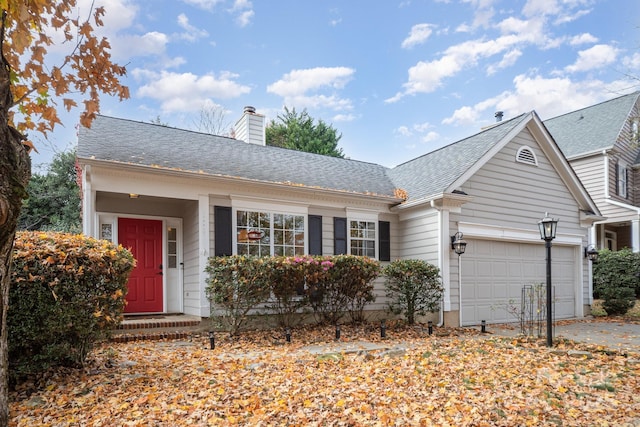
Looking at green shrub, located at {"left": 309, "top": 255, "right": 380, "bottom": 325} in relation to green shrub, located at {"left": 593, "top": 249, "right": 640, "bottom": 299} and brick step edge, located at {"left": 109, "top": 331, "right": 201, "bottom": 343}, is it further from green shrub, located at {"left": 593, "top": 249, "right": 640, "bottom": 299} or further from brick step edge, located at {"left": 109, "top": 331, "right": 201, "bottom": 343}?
green shrub, located at {"left": 593, "top": 249, "right": 640, "bottom": 299}

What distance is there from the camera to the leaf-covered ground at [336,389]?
3588mm

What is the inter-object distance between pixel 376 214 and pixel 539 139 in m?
4.79

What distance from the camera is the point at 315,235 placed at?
928 centimetres

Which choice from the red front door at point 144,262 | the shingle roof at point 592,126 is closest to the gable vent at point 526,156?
the shingle roof at point 592,126

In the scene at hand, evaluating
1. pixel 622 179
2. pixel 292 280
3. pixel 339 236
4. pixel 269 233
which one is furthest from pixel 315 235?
pixel 622 179

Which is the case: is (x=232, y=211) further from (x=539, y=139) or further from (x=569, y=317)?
(x=569, y=317)

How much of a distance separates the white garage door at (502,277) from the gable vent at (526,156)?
6.95ft

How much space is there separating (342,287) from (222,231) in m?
2.63

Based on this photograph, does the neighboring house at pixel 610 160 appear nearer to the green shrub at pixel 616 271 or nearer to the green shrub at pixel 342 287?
the green shrub at pixel 616 271

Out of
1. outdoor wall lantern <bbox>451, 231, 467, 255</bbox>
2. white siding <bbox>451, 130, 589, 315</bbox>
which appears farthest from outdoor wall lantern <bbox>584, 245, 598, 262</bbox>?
outdoor wall lantern <bbox>451, 231, 467, 255</bbox>

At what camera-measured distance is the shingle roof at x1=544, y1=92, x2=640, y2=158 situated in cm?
1558

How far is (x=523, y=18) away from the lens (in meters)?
10.8

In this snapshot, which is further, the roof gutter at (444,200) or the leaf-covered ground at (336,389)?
the roof gutter at (444,200)

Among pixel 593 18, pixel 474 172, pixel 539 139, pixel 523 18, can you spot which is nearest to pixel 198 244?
pixel 474 172
